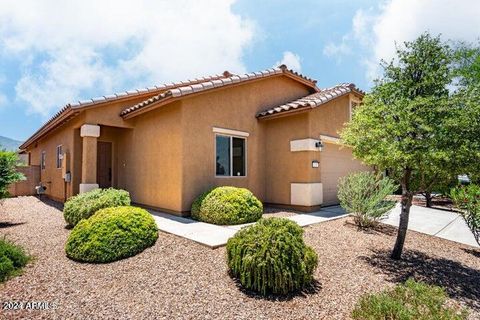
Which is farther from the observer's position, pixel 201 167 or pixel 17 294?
pixel 201 167

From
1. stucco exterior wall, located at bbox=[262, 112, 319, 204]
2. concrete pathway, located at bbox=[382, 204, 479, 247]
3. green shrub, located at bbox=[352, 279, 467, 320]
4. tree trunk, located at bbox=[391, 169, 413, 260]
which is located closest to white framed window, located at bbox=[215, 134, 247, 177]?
stucco exterior wall, located at bbox=[262, 112, 319, 204]

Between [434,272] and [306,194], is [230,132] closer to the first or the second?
[306,194]

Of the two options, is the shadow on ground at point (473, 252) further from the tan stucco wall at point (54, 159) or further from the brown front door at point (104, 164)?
the tan stucco wall at point (54, 159)

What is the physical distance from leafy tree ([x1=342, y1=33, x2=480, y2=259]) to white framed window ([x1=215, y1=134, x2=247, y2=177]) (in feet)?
16.7

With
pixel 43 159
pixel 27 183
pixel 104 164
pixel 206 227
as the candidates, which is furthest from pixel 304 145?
pixel 27 183

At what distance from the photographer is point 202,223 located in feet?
28.1

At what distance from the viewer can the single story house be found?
9.86 metres

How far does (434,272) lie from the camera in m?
5.94

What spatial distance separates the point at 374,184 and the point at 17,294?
881 cm

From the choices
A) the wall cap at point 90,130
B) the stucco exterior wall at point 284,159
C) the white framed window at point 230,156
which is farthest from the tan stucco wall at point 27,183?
the stucco exterior wall at point 284,159

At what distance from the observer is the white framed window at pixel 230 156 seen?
10.6m

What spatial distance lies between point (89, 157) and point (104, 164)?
277 cm

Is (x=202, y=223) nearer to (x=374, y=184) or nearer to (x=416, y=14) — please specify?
(x=374, y=184)

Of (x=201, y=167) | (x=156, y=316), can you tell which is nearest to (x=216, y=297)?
(x=156, y=316)
